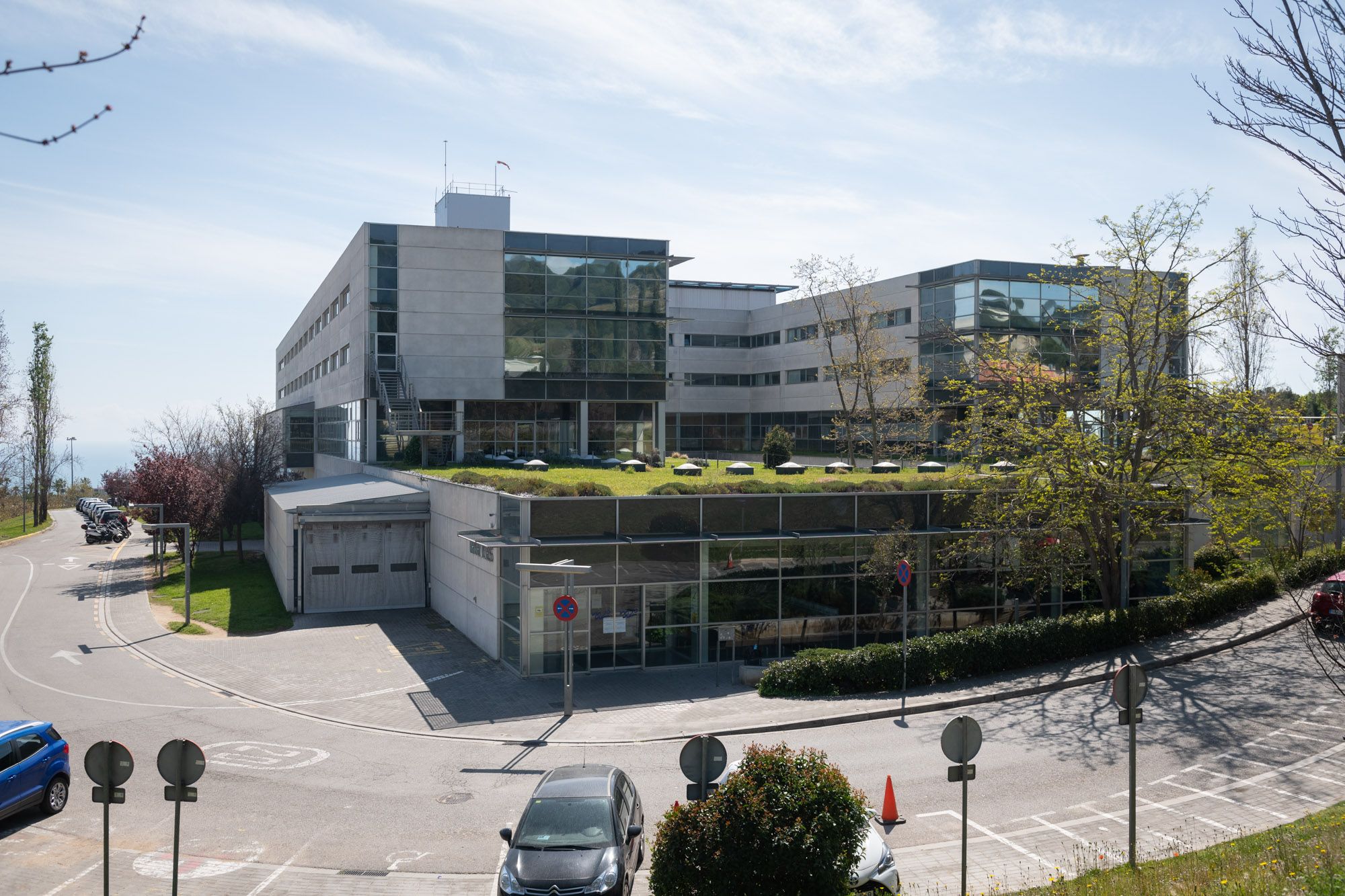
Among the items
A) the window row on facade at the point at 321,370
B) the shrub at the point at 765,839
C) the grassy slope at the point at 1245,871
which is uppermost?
the window row on facade at the point at 321,370

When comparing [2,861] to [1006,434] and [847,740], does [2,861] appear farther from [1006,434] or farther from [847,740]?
[1006,434]

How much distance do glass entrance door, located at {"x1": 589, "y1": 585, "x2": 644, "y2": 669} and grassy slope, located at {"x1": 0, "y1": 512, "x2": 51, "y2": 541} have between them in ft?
185

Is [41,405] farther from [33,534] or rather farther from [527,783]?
[527,783]

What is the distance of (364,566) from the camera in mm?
34125

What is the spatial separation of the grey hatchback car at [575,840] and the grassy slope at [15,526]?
65713mm

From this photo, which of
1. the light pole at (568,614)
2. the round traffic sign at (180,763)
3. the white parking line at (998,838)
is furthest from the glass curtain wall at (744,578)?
the round traffic sign at (180,763)

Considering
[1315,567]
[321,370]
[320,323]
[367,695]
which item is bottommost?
[367,695]

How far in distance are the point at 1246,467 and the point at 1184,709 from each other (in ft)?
28.8

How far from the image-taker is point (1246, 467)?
25984 mm

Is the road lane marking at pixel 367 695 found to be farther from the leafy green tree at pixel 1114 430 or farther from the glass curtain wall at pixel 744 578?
the leafy green tree at pixel 1114 430

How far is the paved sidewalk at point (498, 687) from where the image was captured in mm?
20094

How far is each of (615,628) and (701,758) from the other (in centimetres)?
1361

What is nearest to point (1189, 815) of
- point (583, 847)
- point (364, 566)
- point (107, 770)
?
point (583, 847)

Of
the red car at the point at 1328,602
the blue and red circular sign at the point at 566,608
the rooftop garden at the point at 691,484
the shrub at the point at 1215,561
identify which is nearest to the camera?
the blue and red circular sign at the point at 566,608
